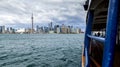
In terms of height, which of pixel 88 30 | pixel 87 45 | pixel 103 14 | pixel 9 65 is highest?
pixel 103 14

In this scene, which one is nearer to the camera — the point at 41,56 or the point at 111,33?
the point at 111,33

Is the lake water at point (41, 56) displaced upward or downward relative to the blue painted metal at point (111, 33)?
downward

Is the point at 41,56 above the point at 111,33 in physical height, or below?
below

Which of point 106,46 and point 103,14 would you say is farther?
point 103,14

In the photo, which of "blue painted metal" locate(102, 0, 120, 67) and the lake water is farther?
the lake water

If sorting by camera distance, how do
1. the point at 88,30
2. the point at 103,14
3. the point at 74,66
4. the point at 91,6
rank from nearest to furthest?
the point at 91,6 < the point at 88,30 < the point at 103,14 < the point at 74,66

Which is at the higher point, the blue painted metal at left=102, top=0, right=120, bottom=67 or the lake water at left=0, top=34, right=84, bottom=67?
the blue painted metal at left=102, top=0, right=120, bottom=67

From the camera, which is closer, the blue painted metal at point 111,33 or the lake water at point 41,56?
the blue painted metal at point 111,33

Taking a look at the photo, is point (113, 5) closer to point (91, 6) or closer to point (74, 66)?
point (91, 6)

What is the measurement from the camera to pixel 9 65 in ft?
50.9

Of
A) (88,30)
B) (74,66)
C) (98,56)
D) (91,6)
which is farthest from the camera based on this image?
(74,66)

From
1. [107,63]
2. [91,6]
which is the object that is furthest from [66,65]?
[107,63]

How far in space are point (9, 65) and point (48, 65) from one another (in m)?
2.98

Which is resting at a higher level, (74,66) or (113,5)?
(113,5)
